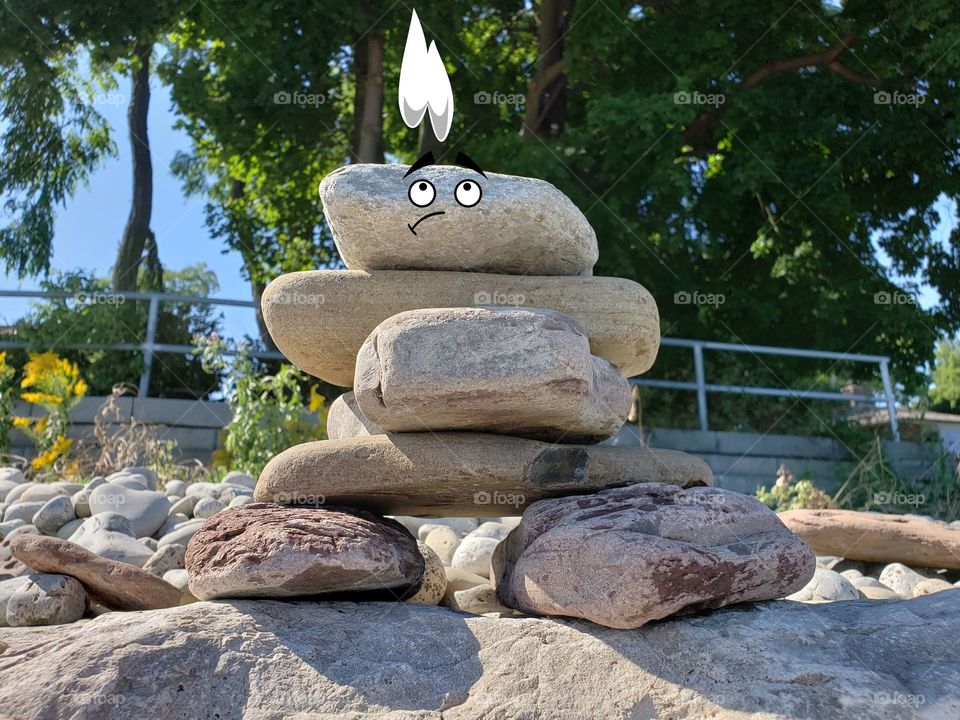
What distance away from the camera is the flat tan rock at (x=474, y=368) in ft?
11.2

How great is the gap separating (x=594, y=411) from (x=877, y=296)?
8.95 meters

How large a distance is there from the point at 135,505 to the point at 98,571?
5.65ft

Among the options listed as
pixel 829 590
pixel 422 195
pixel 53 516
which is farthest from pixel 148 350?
pixel 829 590

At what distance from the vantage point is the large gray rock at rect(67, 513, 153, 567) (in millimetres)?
4809

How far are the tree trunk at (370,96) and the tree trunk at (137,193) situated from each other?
5.33 metres

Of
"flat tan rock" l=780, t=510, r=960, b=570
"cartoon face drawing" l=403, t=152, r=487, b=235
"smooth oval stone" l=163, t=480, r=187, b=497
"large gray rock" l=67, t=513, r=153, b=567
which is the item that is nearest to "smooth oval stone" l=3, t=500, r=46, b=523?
"large gray rock" l=67, t=513, r=153, b=567

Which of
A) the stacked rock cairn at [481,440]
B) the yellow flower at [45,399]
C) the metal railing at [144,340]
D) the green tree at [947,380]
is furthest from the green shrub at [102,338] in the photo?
the green tree at [947,380]

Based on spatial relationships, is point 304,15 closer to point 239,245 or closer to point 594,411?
point 239,245

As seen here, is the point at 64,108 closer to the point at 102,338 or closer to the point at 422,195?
the point at 102,338

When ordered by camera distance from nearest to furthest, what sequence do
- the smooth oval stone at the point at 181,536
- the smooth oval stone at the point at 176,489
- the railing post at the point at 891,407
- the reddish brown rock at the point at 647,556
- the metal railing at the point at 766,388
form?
the reddish brown rock at the point at 647,556 → the smooth oval stone at the point at 181,536 → the smooth oval stone at the point at 176,489 → the metal railing at the point at 766,388 → the railing post at the point at 891,407

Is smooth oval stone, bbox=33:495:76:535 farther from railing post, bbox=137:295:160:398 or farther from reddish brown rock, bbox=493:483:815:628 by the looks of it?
railing post, bbox=137:295:160:398

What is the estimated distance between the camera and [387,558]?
3.43 m

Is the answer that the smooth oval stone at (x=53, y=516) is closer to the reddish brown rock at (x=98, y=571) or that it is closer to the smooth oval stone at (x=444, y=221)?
the reddish brown rock at (x=98, y=571)

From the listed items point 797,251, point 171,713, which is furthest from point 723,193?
point 171,713
